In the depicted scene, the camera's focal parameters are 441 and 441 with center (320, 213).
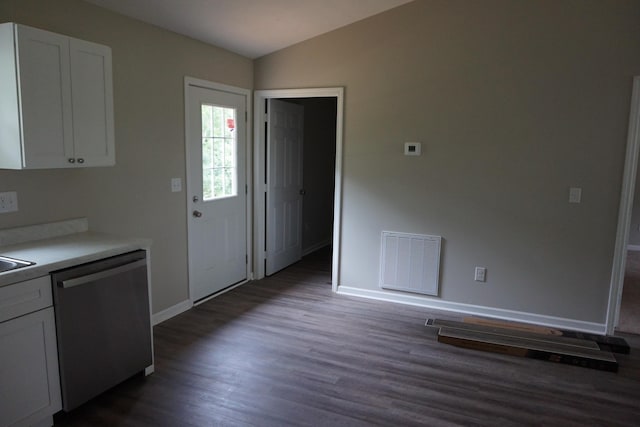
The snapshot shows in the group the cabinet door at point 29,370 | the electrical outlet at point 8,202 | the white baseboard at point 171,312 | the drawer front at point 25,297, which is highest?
the electrical outlet at point 8,202

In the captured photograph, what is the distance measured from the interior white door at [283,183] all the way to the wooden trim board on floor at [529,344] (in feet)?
7.41

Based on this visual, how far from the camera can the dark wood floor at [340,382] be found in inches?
101

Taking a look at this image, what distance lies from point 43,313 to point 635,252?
25.2 feet

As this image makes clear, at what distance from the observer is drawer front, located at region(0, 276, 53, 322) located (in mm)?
2064

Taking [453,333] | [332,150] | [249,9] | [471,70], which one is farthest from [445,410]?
[332,150]

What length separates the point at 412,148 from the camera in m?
4.19

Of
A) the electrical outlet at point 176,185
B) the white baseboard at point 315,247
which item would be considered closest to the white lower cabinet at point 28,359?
the electrical outlet at point 176,185

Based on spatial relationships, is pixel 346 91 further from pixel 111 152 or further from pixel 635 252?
pixel 635 252

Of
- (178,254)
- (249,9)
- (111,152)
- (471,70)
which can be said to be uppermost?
(249,9)

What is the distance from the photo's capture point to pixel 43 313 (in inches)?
87.6

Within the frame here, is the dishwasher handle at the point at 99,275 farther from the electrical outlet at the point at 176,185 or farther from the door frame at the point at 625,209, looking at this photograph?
the door frame at the point at 625,209

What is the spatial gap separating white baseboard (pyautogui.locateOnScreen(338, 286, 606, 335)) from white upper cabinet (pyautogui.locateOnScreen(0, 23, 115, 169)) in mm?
2845

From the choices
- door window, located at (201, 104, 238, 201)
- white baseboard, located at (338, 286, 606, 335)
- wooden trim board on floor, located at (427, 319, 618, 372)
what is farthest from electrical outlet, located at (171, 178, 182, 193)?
wooden trim board on floor, located at (427, 319, 618, 372)

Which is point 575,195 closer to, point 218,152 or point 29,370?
point 218,152
